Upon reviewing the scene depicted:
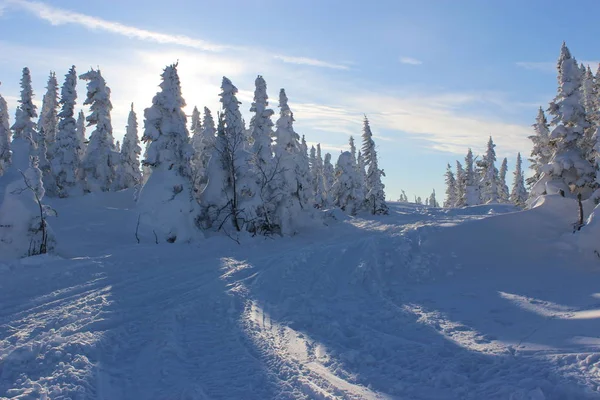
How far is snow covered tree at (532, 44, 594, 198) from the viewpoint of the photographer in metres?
18.8

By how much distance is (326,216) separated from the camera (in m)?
33.0

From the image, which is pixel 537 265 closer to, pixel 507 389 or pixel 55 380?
pixel 507 389

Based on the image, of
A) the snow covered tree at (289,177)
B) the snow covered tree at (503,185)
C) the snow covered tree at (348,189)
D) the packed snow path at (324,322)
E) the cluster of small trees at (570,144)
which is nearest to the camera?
the packed snow path at (324,322)

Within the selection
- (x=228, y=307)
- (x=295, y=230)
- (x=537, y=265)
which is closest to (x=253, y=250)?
(x=295, y=230)

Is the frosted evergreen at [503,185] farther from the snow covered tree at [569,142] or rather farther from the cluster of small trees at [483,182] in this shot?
the snow covered tree at [569,142]

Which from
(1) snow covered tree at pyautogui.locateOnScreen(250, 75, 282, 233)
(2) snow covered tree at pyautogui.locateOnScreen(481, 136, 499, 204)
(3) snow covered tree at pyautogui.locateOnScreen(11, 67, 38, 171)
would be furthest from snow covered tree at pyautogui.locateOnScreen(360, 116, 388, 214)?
(3) snow covered tree at pyautogui.locateOnScreen(11, 67, 38, 171)

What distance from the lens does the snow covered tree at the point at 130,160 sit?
42.3 metres

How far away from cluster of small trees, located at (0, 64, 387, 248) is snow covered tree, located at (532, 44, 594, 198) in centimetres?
1583

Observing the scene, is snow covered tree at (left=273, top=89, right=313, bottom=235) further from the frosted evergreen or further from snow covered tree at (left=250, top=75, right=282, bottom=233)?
the frosted evergreen

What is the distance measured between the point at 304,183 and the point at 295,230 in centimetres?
447

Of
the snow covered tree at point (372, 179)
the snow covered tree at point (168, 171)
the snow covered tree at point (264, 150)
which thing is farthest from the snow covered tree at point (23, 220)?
the snow covered tree at point (372, 179)

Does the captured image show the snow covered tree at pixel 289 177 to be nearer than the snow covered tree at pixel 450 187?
Yes

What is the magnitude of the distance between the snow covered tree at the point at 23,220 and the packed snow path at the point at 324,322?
318 cm

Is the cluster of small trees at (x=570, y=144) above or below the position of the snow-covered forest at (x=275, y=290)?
above
